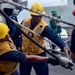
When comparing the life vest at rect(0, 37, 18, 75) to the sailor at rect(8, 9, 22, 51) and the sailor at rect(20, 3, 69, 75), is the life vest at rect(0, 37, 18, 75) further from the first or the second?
the sailor at rect(8, 9, 22, 51)

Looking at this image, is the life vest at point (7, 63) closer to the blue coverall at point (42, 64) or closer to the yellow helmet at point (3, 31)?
the yellow helmet at point (3, 31)

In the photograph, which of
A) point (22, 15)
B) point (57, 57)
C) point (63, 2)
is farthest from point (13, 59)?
point (63, 2)

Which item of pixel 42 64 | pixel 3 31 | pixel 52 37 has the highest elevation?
pixel 3 31

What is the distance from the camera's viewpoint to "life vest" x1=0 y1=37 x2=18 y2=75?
4176 mm

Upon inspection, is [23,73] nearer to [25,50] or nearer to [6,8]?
[25,50]

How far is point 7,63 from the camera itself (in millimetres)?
4289

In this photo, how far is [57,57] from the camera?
4.12 meters

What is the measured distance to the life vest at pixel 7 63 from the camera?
4.18 metres

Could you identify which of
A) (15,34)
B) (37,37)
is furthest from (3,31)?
(15,34)

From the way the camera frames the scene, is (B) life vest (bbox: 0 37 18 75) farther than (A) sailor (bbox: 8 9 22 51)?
No

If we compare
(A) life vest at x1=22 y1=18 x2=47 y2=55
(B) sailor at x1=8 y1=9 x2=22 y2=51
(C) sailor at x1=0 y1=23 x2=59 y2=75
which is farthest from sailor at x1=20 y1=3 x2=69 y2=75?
(C) sailor at x1=0 y1=23 x2=59 y2=75

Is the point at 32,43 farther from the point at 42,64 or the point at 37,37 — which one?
the point at 42,64

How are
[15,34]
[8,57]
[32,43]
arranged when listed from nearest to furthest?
[8,57]
[32,43]
[15,34]

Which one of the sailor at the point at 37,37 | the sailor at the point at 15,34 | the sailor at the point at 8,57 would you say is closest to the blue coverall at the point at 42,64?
the sailor at the point at 37,37
